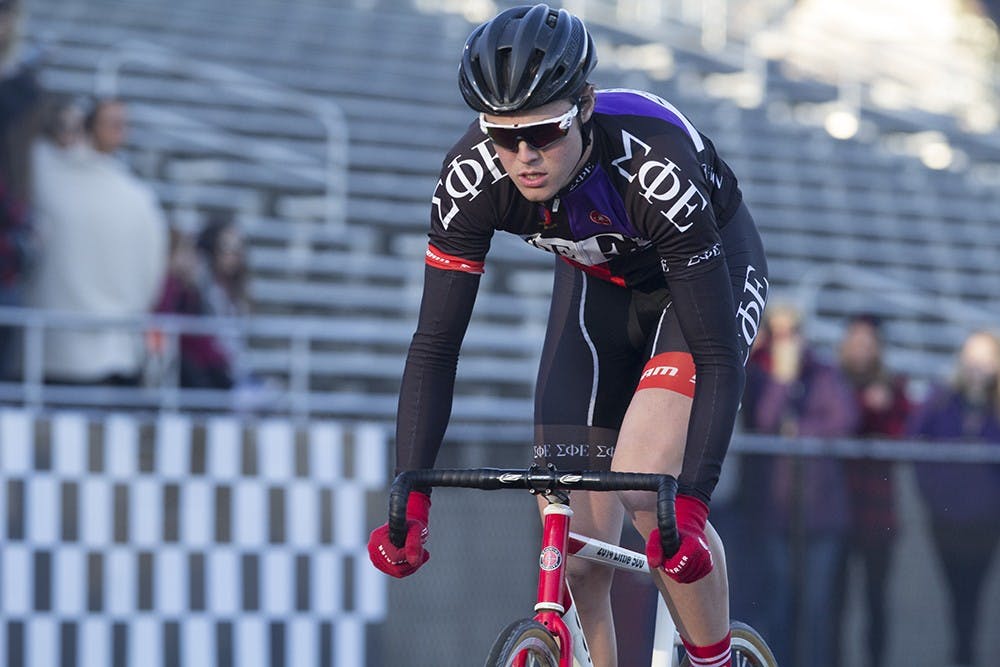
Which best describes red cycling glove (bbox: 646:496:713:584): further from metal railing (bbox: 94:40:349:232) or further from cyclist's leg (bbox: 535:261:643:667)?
metal railing (bbox: 94:40:349:232)

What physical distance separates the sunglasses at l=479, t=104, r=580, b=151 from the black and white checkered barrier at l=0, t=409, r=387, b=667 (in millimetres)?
3355

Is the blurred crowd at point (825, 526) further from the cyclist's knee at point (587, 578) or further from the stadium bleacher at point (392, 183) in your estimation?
the cyclist's knee at point (587, 578)

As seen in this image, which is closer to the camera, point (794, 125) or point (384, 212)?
point (384, 212)

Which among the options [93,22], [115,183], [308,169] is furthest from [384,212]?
[115,183]

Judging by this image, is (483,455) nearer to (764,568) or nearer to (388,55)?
(764,568)

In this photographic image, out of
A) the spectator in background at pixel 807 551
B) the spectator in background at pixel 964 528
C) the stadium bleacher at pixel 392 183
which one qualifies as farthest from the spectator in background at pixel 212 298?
the spectator in background at pixel 964 528

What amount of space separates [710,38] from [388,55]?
4.95m

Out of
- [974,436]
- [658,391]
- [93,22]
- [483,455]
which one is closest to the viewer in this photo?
[658,391]

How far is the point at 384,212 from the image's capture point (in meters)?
13.3

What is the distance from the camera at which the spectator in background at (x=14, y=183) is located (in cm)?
766

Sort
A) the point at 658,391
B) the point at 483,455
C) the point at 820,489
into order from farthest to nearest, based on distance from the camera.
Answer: the point at 820,489
the point at 483,455
the point at 658,391

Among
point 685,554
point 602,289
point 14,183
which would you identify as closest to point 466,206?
point 602,289

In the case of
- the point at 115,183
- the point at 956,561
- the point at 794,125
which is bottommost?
the point at 956,561

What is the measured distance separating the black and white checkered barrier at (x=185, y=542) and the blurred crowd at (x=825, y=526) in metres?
1.64
